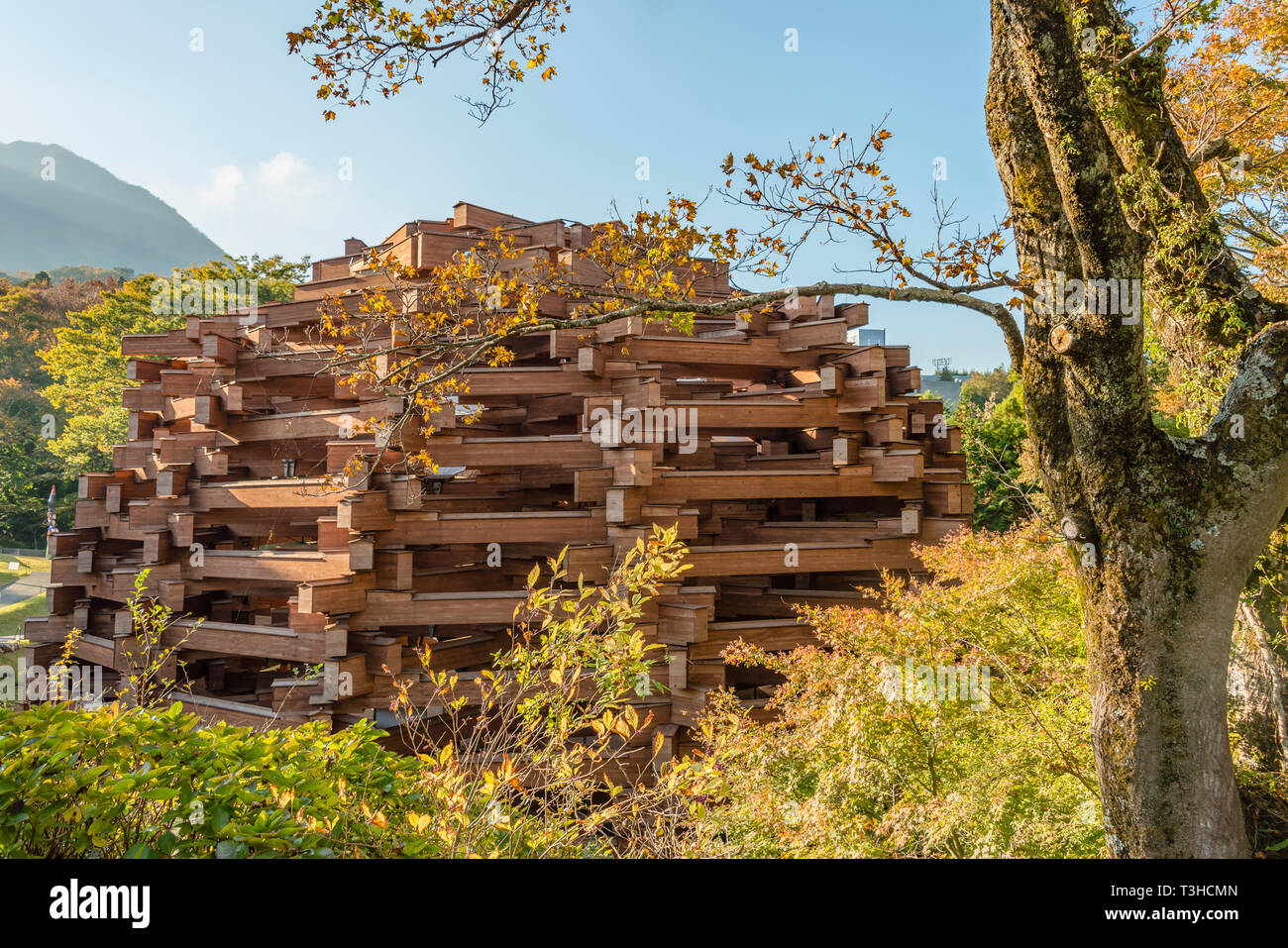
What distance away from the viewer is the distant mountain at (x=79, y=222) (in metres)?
117

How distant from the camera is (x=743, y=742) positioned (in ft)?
13.4

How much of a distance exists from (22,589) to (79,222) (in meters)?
157

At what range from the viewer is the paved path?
20.9 metres

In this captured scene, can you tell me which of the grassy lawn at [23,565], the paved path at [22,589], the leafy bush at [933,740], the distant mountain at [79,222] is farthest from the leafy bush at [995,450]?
the distant mountain at [79,222]

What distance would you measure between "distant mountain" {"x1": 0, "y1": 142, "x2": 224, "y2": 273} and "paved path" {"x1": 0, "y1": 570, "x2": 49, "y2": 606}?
113504mm

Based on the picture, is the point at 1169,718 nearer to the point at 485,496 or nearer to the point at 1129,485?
the point at 1129,485

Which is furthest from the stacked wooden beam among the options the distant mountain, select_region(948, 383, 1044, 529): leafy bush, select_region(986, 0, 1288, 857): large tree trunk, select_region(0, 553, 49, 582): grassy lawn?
the distant mountain

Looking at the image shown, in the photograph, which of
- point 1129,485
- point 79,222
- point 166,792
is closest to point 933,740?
point 1129,485

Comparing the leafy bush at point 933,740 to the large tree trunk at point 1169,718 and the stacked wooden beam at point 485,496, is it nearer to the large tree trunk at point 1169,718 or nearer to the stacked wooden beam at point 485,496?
the large tree trunk at point 1169,718

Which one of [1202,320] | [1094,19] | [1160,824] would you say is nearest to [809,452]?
[1202,320]

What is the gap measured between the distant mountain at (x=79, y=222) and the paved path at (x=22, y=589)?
11350 centimetres

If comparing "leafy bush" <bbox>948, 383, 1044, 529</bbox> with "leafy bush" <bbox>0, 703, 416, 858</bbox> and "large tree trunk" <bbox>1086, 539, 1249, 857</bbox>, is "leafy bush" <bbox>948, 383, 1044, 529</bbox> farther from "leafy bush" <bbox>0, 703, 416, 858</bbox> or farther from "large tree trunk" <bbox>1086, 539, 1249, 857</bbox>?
"leafy bush" <bbox>0, 703, 416, 858</bbox>

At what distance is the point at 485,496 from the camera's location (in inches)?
269

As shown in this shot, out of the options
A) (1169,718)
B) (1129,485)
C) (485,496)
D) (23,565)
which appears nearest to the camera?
(1169,718)
